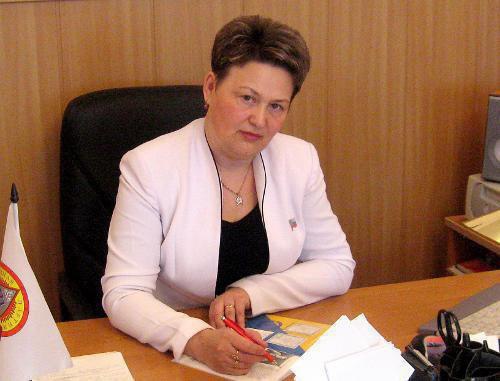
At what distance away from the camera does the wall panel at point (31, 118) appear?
2285 mm

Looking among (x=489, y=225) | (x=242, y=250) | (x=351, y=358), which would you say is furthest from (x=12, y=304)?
(x=489, y=225)

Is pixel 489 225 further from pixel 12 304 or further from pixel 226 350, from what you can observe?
pixel 12 304

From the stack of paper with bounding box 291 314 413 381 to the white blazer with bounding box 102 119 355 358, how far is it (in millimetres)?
392

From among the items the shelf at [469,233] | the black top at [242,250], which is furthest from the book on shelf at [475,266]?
the black top at [242,250]

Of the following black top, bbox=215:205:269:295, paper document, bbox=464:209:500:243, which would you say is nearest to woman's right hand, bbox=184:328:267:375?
black top, bbox=215:205:269:295

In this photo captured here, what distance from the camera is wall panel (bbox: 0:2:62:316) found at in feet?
7.50

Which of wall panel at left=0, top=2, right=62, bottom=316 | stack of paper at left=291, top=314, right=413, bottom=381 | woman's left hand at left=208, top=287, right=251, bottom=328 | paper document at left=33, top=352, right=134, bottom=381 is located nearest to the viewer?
stack of paper at left=291, top=314, right=413, bottom=381

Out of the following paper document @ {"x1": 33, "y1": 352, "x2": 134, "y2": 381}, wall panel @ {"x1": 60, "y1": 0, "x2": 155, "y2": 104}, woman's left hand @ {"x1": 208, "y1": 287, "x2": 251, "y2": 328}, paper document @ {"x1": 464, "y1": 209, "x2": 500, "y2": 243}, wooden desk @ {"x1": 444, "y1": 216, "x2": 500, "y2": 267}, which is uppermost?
wall panel @ {"x1": 60, "y1": 0, "x2": 155, "y2": 104}

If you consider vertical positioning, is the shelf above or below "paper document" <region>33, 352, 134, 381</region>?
below

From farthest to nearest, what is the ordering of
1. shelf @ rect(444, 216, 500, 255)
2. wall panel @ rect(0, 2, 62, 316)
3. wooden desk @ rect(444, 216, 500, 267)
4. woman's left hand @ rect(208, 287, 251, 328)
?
wooden desk @ rect(444, 216, 500, 267), shelf @ rect(444, 216, 500, 255), wall panel @ rect(0, 2, 62, 316), woman's left hand @ rect(208, 287, 251, 328)

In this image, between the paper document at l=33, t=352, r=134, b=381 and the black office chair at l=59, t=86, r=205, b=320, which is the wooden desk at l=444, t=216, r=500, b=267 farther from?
the paper document at l=33, t=352, r=134, b=381

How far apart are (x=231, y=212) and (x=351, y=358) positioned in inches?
28.8

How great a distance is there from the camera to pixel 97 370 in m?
1.41

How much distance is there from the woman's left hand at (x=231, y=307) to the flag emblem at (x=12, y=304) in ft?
1.64
